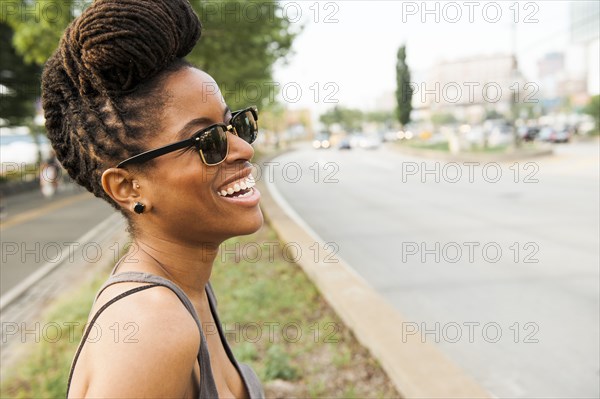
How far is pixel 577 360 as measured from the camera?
156 inches

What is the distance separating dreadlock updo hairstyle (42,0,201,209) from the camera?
111cm

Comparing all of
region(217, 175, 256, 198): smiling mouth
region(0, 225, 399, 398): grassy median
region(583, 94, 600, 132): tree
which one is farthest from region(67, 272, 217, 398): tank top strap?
region(583, 94, 600, 132): tree

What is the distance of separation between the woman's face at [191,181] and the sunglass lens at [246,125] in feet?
0.27

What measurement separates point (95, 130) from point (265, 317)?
366 centimetres

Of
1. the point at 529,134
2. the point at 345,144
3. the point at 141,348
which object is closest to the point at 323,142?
the point at 345,144

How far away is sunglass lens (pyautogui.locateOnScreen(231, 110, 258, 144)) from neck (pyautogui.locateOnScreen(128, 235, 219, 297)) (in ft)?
1.02

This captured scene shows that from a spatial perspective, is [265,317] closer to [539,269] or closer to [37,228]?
[539,269]

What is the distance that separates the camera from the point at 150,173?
1.21 meters

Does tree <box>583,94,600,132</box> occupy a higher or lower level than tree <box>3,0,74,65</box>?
lower

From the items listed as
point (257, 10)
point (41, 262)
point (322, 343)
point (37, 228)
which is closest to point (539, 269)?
point (322, 343)

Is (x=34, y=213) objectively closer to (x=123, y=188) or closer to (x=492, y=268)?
(x=492, y=268)

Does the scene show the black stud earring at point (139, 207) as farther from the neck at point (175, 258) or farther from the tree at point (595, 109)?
the tree at point (595, 109)

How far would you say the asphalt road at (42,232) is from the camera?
822cm

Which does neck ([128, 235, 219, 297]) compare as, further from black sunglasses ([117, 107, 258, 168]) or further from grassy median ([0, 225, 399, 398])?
grassy median ([0, 225, 399, 398])
